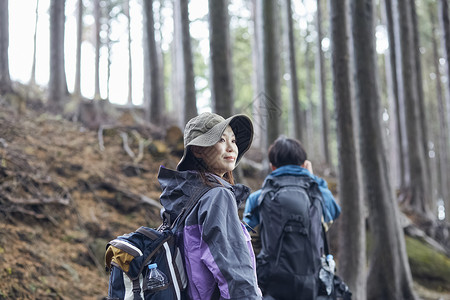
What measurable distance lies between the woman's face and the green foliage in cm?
900

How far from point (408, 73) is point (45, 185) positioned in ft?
37.9

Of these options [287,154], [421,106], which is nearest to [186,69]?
[287,154]

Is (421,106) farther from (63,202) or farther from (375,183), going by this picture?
(63,202)

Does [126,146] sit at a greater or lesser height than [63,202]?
greater

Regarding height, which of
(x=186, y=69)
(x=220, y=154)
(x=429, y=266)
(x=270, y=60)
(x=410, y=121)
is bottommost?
(x=429, y=266)

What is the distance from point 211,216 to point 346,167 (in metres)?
4.92

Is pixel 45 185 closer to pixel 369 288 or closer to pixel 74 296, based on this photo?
pixel 74 296

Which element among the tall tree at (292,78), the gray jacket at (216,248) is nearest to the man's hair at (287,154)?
the gray jacket at (216,248)

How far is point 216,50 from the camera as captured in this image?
7.08 m

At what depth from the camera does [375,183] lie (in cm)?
754

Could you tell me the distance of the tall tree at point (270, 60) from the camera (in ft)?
28.1

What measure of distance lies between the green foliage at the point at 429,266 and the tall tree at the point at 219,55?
6398mm

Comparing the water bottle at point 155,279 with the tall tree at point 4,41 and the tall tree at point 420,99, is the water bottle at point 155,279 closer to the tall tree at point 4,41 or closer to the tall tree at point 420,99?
the tall tree at point 4,41

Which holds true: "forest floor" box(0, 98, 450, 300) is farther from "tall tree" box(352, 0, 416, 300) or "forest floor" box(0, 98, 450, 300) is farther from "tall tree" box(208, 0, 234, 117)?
"tall tree" box(208, 0, 234, 117)
